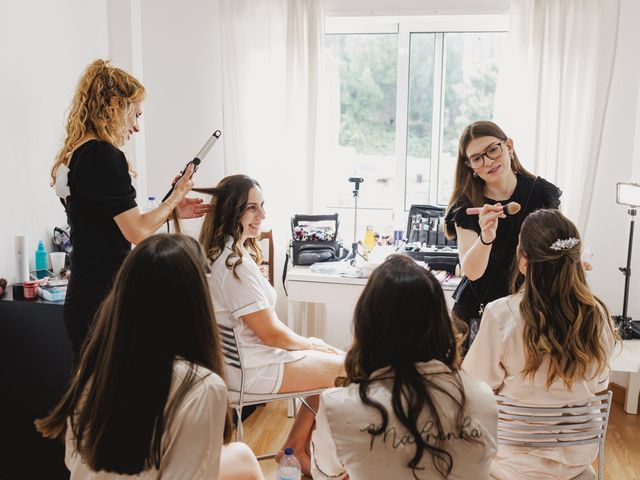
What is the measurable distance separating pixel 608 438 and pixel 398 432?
2107 mm

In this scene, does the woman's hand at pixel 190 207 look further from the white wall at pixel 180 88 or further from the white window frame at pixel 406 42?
the white window frame at pixel 406 42

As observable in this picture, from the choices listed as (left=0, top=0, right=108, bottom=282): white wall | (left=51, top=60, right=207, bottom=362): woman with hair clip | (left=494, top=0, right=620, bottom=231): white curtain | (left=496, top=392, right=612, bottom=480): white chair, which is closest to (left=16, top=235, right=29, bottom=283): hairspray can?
(left=0, top=0, right=108, bottom=282): white wall

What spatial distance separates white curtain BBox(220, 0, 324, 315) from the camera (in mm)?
3393

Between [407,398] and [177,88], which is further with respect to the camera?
[177,88]

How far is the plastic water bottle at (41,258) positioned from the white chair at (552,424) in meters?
1.92

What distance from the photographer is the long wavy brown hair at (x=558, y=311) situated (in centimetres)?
154

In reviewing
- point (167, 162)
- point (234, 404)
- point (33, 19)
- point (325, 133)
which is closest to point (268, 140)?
point (325, 133)

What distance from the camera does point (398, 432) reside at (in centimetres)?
118

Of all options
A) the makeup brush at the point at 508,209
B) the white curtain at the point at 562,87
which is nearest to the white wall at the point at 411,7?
the white curtain at the point at 562,87

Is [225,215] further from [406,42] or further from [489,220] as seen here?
[406,42]

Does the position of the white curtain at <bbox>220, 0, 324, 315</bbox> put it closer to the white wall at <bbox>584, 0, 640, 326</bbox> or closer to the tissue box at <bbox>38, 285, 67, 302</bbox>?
the tissue box at <bbox>38, 285, 67, 302</bbox>

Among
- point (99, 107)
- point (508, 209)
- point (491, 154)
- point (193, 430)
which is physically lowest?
point (193, 430)

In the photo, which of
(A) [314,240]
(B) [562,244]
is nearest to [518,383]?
(B) [562,244]

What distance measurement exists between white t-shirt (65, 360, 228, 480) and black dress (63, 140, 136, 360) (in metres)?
0.86
